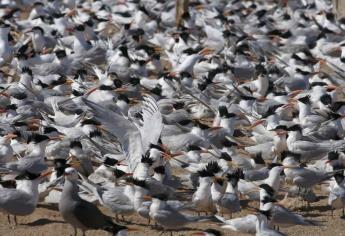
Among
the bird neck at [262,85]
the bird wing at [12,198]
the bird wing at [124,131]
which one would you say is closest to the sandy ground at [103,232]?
the bird wing at [12,198]

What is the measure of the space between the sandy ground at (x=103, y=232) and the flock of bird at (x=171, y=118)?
4.5 inches

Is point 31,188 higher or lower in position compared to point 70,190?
lower

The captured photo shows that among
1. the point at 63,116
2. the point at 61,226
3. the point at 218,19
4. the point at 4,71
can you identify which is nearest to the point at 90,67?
the point at 4,71

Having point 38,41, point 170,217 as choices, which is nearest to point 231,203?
point 170,217

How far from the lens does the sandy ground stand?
875cm

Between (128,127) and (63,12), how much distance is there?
9.45 m

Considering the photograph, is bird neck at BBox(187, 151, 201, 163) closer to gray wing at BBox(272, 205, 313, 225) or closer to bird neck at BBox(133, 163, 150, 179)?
bird neck at BBox(133, 163, 150, 179)

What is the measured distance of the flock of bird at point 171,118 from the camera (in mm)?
9062

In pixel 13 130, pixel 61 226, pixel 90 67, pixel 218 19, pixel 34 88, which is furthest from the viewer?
pixel 218 19

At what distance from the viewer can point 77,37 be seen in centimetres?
1562

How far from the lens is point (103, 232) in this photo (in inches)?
348

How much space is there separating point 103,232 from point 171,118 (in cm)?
330

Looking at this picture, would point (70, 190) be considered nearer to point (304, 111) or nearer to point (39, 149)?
point (39, 149)

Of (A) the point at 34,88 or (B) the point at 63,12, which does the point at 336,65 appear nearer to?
(A) the point at 34,88
